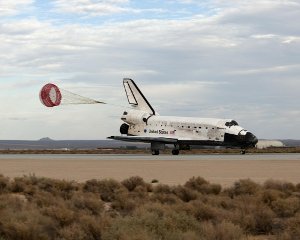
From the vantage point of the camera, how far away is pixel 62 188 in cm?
2252

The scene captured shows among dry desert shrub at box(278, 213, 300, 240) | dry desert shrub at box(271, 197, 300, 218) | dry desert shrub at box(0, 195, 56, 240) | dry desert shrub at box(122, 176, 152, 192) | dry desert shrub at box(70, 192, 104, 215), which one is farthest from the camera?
dry desert shrub at box(122, 176, 152, 192)

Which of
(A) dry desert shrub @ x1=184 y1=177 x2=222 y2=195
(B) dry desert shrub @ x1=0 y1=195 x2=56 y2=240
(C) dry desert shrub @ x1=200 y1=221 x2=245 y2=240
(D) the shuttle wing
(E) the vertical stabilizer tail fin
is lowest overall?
(B) dry desert shrub @ x1=0 y1=195 x2=56 y2=240

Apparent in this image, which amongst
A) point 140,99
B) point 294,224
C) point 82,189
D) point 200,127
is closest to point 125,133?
point 140,99

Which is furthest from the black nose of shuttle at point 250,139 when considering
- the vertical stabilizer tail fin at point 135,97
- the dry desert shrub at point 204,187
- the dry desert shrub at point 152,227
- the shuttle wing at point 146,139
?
the dry desert shrub at point 152,227

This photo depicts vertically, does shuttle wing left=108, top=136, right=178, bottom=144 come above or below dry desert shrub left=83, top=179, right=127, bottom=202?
above

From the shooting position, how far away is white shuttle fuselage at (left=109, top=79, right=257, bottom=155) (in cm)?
5772

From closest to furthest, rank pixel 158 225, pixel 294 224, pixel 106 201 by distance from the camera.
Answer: pixel 158 225 → pixel 294 224 → pixel 106 201

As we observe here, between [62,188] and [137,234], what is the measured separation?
1250cm

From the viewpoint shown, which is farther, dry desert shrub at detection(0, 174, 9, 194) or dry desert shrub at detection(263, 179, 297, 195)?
dry desert shrub at detection(0, 174, 9, 194)

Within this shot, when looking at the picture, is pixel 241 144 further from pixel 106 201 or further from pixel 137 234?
pixel 137 234

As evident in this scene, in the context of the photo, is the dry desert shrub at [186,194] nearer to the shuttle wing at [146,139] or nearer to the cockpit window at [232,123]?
the cockpit window at [232,123]

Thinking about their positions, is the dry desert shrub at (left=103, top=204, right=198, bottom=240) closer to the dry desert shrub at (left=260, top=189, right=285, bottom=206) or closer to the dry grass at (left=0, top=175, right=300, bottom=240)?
the dry grass at (left=0, top=175, right=300, bottom=240)

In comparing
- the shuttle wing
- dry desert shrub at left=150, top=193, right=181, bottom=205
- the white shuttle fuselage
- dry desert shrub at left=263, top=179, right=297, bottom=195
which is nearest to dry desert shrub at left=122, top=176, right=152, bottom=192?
dry desert shrub at left=150, top=193, right=181, bottom=205

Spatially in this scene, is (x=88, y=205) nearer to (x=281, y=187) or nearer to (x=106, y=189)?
(x=106, y=189)
